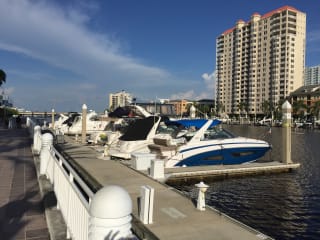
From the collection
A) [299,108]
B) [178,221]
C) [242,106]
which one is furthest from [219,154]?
[242,106]

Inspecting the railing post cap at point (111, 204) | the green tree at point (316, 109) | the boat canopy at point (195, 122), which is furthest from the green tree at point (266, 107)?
the railing post cap at point (111, 204)

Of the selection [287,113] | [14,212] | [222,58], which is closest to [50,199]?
[14,212]

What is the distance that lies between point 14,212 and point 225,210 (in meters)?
7.97

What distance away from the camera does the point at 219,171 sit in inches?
628

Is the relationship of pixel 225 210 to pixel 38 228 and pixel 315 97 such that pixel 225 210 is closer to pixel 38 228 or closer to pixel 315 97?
pixel 38 228

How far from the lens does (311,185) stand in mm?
15695

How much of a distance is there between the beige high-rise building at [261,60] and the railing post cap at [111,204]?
137016mm

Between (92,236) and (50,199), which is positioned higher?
(92,236)

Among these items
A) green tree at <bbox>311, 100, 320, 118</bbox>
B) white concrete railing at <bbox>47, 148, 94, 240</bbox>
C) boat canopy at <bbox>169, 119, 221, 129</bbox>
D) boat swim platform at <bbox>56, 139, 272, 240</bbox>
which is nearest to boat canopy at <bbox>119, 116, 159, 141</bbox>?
boat canopy at <bbox>169, 119, 221, 129</bbox>

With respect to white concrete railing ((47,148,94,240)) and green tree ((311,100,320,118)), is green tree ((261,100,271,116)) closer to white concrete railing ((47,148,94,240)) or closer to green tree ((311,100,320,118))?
green tree ((311,100,320,118))

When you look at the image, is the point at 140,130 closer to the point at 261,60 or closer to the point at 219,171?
the point at 219,171

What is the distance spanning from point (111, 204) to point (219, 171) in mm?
13874

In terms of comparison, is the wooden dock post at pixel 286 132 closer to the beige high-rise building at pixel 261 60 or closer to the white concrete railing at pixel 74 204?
the white concrete railing at pixel 74 204

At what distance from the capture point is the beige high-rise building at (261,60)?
12850 centimetres
